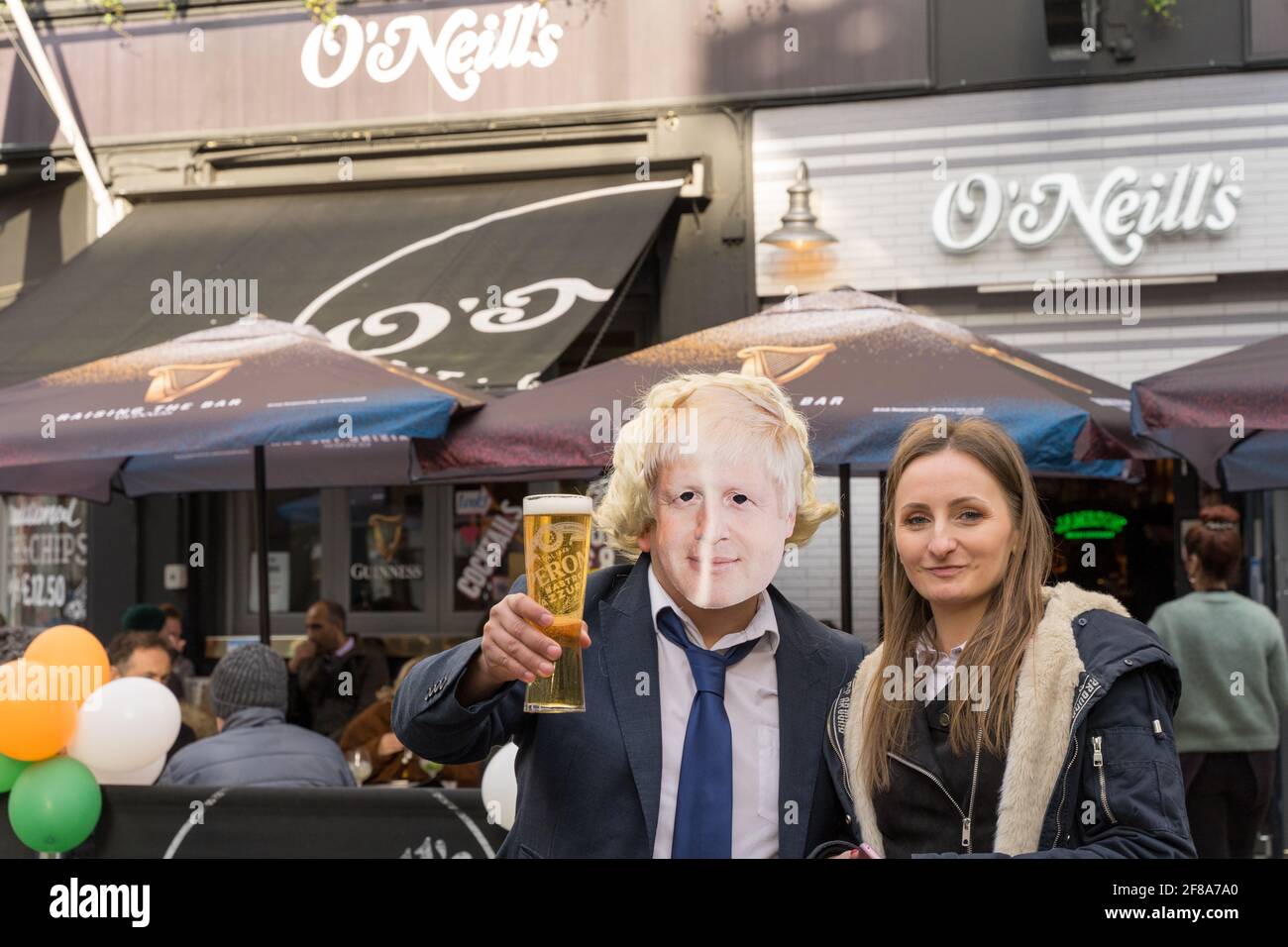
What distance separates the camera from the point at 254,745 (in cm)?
532

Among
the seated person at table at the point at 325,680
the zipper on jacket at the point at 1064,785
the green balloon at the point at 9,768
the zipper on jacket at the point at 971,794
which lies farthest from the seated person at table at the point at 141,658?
the zipper on jacket at the point at 1064,785

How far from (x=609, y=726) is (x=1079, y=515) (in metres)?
8.66

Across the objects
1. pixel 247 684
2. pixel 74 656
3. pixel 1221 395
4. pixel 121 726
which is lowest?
pixel 121 726

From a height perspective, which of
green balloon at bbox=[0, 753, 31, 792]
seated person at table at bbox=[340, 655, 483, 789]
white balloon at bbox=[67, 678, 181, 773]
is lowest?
seated person at table at bbox=[340, 655, 483, 789]

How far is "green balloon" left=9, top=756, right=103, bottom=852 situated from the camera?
16.0 ft

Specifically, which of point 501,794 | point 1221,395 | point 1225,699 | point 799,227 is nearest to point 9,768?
→ point 501,794

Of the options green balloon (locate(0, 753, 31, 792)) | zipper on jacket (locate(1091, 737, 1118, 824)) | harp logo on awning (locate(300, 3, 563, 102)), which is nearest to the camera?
zipper on jacket (locate(1091, 737, 1118, 824))

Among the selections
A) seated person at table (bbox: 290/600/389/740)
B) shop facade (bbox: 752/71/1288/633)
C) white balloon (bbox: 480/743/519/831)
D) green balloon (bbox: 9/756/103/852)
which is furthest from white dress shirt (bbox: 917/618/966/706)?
shop facade (bbox: 752/71/1288/633)

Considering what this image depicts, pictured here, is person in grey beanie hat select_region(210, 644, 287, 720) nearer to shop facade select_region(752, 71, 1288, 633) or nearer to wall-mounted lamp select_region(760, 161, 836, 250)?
shop facade select_region(752, 71, 1288, 633)

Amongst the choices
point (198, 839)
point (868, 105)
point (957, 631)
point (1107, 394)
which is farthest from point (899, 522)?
point (868, 105)

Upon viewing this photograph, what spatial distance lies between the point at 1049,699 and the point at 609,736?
0.60 meters

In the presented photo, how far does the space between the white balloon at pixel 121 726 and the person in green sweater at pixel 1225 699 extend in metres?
4.00

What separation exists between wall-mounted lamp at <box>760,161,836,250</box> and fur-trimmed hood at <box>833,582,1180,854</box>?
870 cm

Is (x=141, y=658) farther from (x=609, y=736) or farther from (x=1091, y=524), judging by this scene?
(x=1091, y=524)
